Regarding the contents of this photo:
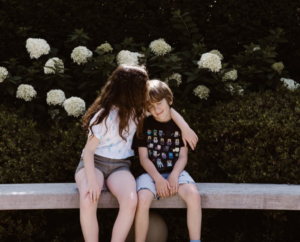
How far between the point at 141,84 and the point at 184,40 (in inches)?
67.1

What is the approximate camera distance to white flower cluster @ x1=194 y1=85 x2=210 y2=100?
3.76 meters

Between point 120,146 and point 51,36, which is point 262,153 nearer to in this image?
point 120,146

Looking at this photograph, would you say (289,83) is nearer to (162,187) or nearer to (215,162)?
(215,162)

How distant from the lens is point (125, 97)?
2.80 meters

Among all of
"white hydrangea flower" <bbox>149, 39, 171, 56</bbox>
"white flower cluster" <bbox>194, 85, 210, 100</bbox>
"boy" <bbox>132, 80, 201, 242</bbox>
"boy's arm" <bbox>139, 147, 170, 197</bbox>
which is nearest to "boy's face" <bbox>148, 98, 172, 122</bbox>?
"boy" <bbox>132, 80, 201, 242</bbox>

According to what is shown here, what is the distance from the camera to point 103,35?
14.9 feet

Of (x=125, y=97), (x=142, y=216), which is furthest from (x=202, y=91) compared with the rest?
(x=142, y=216)

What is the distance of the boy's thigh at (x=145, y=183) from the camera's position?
8.97 ft

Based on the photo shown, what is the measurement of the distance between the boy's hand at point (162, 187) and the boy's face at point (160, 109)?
0.47 m

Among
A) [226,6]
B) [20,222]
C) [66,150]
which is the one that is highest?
[226,6]

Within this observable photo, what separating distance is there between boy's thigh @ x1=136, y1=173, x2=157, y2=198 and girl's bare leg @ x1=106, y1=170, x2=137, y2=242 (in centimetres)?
5

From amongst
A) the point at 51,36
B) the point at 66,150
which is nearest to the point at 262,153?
the point at 66,150

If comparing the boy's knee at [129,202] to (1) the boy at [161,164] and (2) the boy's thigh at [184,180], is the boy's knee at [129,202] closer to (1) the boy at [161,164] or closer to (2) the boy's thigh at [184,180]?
(1) the boy at [161,164]

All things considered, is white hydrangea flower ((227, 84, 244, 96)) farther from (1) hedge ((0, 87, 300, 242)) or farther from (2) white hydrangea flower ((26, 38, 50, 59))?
(2) white hydrangea flower ((26, 38, 50, 59))
